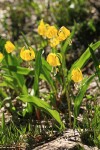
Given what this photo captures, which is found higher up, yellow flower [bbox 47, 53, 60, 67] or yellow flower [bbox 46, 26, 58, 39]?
yellow flower [bbox 46, 26, 58, 39]

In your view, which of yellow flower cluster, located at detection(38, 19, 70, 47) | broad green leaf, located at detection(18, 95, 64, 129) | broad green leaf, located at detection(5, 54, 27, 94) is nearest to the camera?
yellow flower cluster, located at detection(38, 19, 70, 47)

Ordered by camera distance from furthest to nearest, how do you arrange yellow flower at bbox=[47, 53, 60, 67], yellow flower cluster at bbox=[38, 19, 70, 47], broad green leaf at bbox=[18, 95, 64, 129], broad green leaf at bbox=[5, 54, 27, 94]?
broad green leaf at bbox=[5, 54, 27, 94] < broad green leaf at bbox=[18, 95, 64, 129] < yellow flower cluster at bbox=[38, 19, 70, 47] < yellow flower at bbox=[47, 53, 60, 67]

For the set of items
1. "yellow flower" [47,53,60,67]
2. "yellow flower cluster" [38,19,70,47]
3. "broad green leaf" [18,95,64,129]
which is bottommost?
"broad green leaf" [18,95,64,129]

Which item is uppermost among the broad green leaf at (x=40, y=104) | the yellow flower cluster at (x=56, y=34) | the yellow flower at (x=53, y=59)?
the yellow flower cluster at (x=56, y=34)

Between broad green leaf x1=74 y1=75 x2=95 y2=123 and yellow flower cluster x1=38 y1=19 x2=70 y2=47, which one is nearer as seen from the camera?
yellow flower cluster x1=38 y1=19 x2=70 y2=47

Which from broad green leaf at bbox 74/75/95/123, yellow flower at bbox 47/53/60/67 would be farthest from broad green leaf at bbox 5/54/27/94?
yellow flower at bbox 47/53/60/67

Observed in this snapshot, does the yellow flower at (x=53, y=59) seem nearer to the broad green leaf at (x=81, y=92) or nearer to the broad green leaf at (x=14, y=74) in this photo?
the broad green leaf at (x=81, y=92)

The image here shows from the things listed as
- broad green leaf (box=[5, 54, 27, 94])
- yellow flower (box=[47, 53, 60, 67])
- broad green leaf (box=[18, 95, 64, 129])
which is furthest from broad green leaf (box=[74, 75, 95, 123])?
broad green leaf (box=[5, 54, 27, 94])

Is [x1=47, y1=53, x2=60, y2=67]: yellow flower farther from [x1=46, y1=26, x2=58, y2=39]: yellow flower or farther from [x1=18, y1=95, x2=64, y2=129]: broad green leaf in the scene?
[x1=18, y1=95, x2=64, y2=129]: broad green leaf

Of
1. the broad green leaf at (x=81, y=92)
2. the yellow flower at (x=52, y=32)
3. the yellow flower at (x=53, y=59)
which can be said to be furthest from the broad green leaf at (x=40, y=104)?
the yellow flower at (x=52, y=32)

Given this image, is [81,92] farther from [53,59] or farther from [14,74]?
[14,74]

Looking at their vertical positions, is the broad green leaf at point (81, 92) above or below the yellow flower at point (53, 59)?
below
